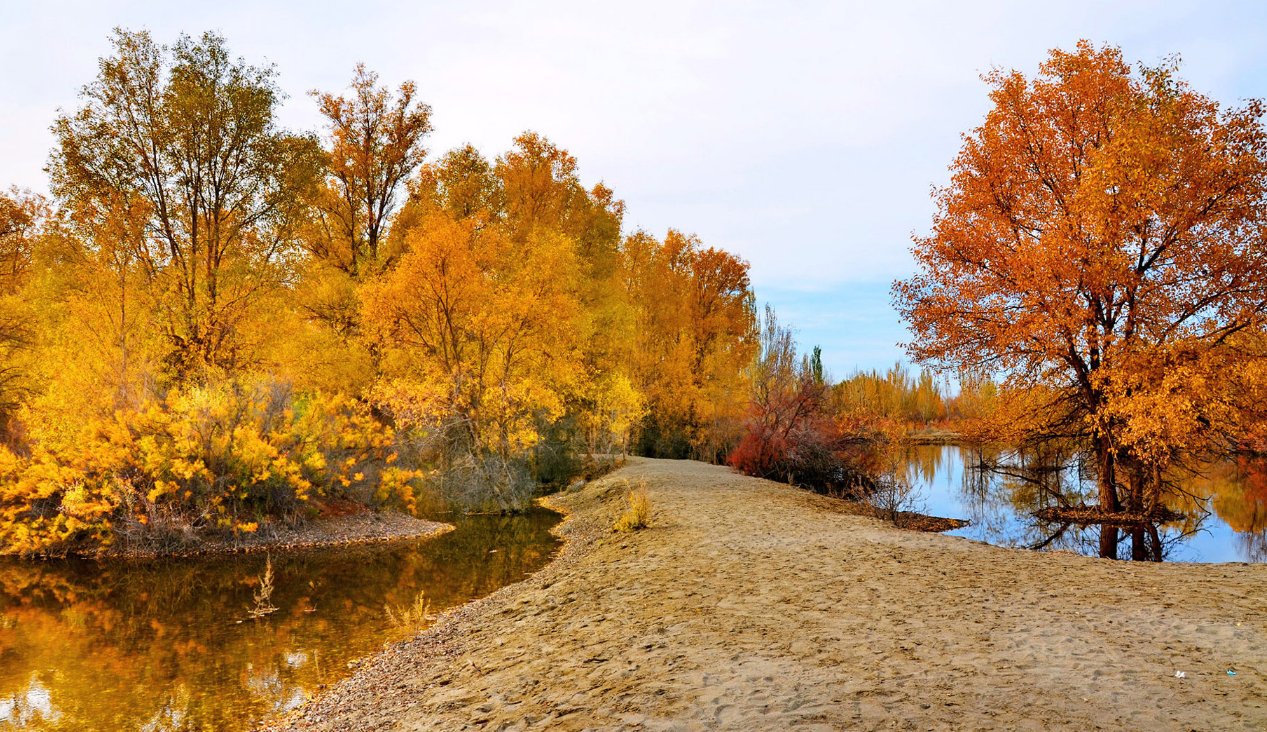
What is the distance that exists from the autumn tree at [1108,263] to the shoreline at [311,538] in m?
13.8

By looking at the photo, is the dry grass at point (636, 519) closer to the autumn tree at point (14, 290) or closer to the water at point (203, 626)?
the water at point (203, 626)

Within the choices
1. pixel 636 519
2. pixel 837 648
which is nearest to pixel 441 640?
pixel 837 648

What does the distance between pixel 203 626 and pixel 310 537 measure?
6.55 meters

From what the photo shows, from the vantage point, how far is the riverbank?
1468 centimetres

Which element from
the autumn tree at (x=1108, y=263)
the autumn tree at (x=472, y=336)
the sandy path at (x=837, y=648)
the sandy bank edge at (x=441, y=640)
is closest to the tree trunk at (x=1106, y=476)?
the autumn tree at (x=1108, y=263)

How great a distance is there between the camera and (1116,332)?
16.8m

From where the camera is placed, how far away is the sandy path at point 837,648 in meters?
4.73

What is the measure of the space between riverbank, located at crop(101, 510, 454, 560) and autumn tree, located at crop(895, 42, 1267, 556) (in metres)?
13.9

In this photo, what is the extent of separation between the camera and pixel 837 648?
6.04 metres

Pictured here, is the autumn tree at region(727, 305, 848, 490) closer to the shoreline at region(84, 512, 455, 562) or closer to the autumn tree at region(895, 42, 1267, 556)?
the autumn tree at region(895, 42, 1267, 556)

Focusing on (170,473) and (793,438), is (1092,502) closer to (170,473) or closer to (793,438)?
(793,438)

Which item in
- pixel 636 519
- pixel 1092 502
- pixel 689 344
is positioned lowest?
pixel 1092 502

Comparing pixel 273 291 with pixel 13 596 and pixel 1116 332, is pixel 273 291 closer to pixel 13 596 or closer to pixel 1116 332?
pixel 13 596

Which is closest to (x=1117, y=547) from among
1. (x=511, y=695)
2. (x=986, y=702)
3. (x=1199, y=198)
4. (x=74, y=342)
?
(x=1199, y=198)
